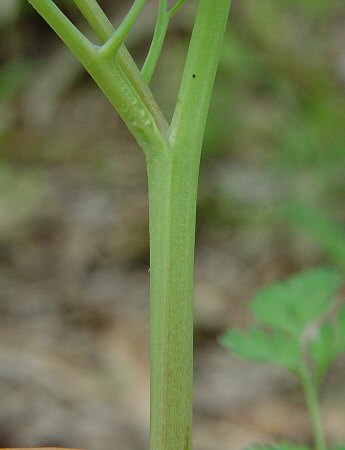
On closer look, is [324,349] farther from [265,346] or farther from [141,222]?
[141,222]

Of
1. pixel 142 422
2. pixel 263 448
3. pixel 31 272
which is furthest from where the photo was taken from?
pixel 31 272

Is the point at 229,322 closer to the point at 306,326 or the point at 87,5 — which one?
the point at 306,326

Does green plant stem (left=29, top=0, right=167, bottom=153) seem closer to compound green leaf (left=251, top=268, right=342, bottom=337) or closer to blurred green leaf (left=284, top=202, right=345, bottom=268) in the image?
compound green leaf (left=251, top=268, right=342, bottom=337)

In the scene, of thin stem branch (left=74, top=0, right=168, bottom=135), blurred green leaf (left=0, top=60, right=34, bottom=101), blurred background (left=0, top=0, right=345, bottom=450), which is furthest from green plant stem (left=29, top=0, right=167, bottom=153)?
blurred green leaf (left=0, top=60, right=34, bottom=101)

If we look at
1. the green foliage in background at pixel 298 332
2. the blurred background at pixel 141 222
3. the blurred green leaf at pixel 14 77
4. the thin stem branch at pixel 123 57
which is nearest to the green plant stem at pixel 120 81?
the thin stem branch at pixel 123 57

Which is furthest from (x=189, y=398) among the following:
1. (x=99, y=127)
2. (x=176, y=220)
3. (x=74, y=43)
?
(x=99, y=127)
